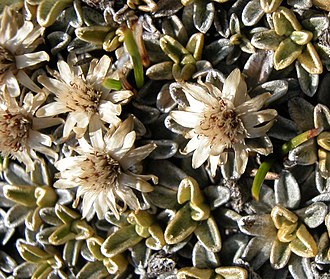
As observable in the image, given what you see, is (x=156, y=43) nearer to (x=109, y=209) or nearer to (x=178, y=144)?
(x=178, y=144)

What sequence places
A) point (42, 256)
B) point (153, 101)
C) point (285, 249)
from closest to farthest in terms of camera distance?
point (285, 249) < point (153, 101) < point (42, 256)

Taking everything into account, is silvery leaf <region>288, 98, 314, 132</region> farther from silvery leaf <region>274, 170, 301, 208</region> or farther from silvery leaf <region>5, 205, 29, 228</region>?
silvery leaf <region>5, 205, 29, 228</region>

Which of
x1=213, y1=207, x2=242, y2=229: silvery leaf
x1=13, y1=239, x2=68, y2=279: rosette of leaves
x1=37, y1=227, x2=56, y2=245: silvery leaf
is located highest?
x1=213, y1=207, x2=242, y2=229: silvery leaf

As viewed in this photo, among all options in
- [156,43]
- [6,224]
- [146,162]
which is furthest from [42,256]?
[156,43]

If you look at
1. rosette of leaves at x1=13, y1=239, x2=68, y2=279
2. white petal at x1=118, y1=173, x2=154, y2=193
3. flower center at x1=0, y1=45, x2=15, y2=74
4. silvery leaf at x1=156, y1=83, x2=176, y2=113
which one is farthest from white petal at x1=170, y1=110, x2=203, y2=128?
rosette of leaves at x1=13, y1=239, x2=68, y2=279

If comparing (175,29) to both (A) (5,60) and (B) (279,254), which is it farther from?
(B) (279,254)

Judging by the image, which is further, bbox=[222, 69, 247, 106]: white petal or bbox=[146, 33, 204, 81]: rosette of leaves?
bbox=[146, 33, 204, 81]: rosette of leaves
